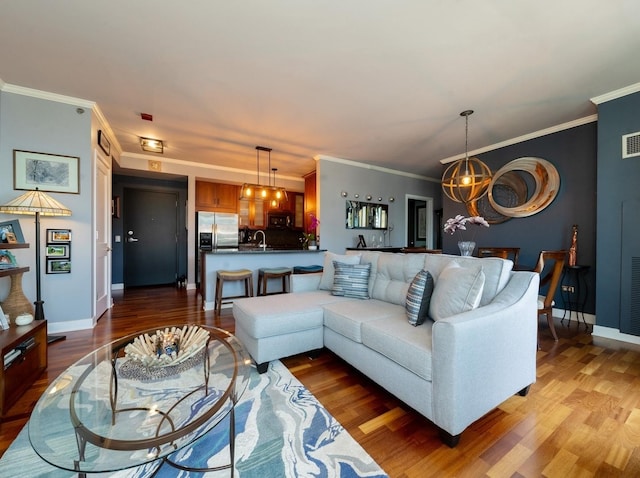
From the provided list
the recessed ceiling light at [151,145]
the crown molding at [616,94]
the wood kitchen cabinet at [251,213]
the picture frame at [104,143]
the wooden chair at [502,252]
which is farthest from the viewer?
the wood kitchen cabinet at [251,213]

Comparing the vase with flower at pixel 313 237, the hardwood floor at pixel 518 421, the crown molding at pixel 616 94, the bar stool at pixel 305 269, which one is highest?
the crown molding at pixel 616 94

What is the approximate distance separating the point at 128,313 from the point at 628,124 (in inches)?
255

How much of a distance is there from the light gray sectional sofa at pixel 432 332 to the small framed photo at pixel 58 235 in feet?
7.70

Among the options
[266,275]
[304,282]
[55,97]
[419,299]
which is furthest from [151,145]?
[419,299]

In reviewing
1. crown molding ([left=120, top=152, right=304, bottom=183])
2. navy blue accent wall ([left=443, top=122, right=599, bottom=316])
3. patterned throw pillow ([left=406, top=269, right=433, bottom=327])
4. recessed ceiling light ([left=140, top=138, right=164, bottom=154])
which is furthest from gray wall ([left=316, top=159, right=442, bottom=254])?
patterned throw pillow ([left=406, top=269, right=433, bottom=327])

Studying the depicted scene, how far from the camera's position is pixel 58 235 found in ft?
9.32

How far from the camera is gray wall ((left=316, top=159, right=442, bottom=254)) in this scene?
4961 mm

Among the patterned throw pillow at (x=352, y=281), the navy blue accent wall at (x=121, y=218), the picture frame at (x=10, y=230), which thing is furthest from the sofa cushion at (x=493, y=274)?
the navy blue accent wall at (x=121, y=218)

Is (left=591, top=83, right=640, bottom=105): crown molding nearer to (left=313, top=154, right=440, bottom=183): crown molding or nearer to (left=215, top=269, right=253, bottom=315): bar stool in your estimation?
(left=313, top=154, right=440, bottom=183): crown molding

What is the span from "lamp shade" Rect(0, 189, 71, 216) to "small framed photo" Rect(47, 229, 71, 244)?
419mm

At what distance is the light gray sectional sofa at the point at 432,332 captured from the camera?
1276mm

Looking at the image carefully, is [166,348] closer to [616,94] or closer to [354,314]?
[354,314]

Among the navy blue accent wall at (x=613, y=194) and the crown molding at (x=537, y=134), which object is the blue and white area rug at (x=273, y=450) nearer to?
the navy blue accent wall at (x=613, y=194)

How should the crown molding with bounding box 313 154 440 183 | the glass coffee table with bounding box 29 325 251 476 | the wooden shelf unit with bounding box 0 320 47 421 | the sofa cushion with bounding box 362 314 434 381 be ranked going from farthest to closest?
the crown molding with bounding box 313 154 440 183
the wooden shelf unit with bounding box 0 320 47 421
the sofa cushion with bounding box 362 314 434 381
the glass coffee table with bounding box 29 325 251 476
